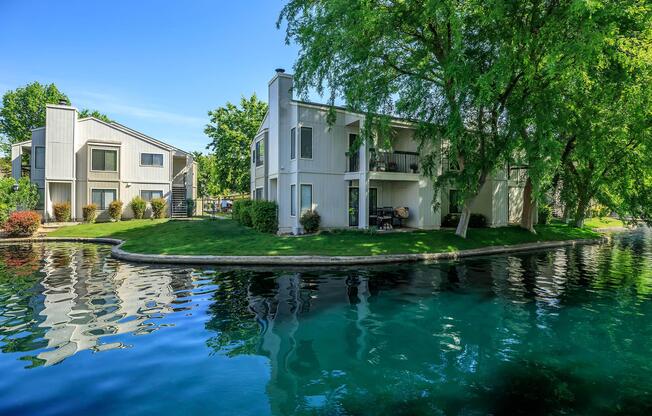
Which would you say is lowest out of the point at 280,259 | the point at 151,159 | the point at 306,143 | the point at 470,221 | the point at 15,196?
the point at 280,259

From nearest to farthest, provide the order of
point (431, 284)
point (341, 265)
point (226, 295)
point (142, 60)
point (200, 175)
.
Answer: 1. point (226, 295)
2. point (431, 284)
3. point (341, 265)
4. point (142, 60)
5. point (200, 175)

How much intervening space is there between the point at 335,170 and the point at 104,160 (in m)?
19.9

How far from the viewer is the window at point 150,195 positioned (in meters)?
29.5

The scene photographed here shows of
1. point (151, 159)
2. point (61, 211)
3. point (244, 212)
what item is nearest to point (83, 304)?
point (244, 212)

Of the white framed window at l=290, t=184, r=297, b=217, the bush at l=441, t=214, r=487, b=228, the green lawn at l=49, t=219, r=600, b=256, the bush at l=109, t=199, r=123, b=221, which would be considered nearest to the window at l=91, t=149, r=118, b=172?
the bush at l=109, t=199, r=123, b=221

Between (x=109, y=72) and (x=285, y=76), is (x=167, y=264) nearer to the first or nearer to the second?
(x=285, y=76)

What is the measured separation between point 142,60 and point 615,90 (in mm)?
23646

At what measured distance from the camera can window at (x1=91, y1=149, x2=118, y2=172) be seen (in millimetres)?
27562

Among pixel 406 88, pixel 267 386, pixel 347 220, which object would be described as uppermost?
pixel 406 88

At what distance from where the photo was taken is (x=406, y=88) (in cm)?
1770

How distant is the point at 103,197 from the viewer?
91.1 ft

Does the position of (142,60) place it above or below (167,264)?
above

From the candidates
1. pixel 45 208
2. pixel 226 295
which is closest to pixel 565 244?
pixel 226 295

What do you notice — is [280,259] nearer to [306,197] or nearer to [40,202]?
[306,197]
